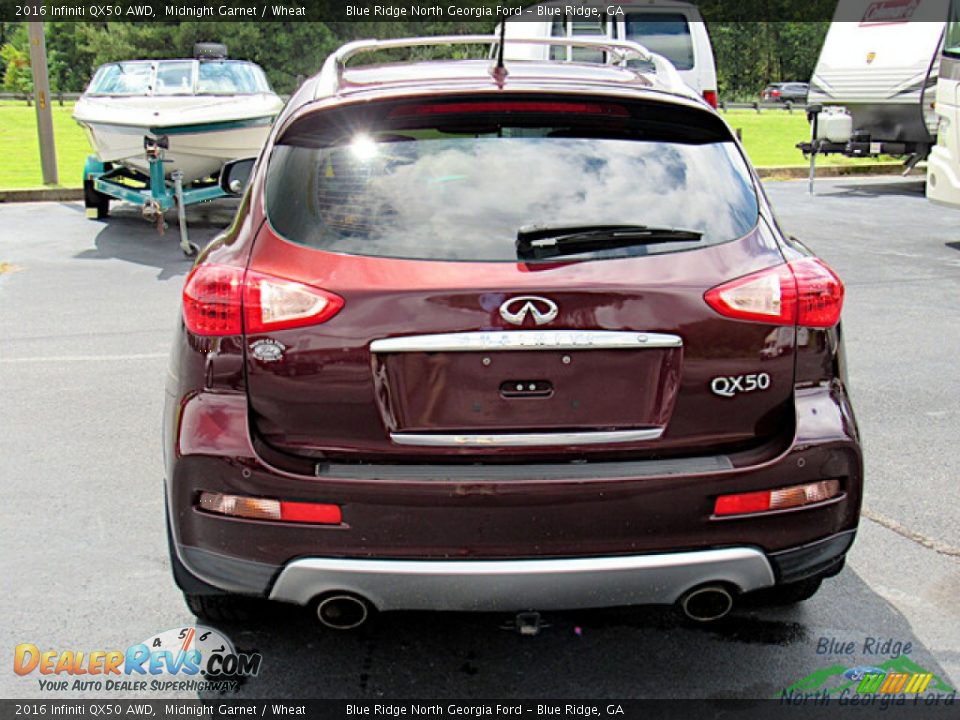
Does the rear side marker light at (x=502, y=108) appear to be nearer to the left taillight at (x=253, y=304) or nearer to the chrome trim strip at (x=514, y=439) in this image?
the left taillight at (x=253, y=304)

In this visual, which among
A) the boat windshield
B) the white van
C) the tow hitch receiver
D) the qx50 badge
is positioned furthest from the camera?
the white van

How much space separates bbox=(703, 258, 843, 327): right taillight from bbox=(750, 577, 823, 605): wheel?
97 centimetres

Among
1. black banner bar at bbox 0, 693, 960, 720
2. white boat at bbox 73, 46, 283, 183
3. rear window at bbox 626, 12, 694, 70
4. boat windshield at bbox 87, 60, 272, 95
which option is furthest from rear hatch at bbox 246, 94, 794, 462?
rear window at bbox 626, 12, 694, 70

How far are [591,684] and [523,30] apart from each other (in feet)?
43.6

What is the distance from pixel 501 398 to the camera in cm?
272

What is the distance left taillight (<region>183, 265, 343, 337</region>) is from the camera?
2.73 m

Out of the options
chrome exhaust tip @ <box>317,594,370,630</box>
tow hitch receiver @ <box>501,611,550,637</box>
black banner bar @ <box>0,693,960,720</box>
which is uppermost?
chrome exhaust tip @ <box>317,594,370,630</box>

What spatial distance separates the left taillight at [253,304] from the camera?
108 inches

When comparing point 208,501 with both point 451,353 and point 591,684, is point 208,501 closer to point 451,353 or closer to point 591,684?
point 451,353

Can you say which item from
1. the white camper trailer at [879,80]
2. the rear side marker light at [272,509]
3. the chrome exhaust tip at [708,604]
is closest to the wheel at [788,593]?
the chrome exhaust tip at [708,604]

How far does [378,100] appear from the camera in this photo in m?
3.01

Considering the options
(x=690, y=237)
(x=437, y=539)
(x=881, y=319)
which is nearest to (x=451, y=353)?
(x=437, y=539)

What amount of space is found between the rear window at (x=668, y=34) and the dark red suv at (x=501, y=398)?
40.1 ft

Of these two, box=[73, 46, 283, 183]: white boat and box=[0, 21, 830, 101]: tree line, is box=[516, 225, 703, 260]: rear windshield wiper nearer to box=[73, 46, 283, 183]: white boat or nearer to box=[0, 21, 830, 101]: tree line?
box=[73, 46, 283, 183]: white boat
